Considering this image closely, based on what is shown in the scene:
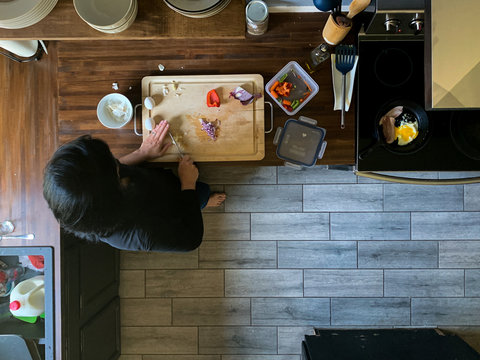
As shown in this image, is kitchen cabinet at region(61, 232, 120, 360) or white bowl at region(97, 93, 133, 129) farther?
kitchen cabinet at region(61, 232, 120, 360)

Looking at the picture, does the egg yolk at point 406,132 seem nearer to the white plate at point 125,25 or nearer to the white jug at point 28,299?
the white plate at point 125,25

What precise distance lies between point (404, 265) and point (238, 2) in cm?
189

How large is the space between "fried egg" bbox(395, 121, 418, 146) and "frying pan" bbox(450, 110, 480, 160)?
16 centimetres

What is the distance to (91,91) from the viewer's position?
1.48 meters

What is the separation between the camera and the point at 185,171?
1.49 m

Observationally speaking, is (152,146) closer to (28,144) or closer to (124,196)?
(124,196)

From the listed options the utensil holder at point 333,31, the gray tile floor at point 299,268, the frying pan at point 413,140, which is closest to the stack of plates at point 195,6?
the utensil holder at point 333,31

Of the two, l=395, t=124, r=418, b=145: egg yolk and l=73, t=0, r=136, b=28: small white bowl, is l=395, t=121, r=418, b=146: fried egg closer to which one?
l=395, t=124, r=418, b=145: egg yolk

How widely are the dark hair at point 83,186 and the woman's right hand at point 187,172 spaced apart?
0.34 m

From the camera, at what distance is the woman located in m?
1.11

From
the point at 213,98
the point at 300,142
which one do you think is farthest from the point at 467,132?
the point at 213,98

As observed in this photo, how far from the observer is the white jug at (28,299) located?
1.59 metres

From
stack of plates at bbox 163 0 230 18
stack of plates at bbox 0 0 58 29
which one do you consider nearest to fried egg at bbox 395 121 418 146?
stack of plates at bbox 163 0 230 18

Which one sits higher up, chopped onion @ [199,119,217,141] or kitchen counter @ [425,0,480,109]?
kitchen counter @ [425,0,480,109]
